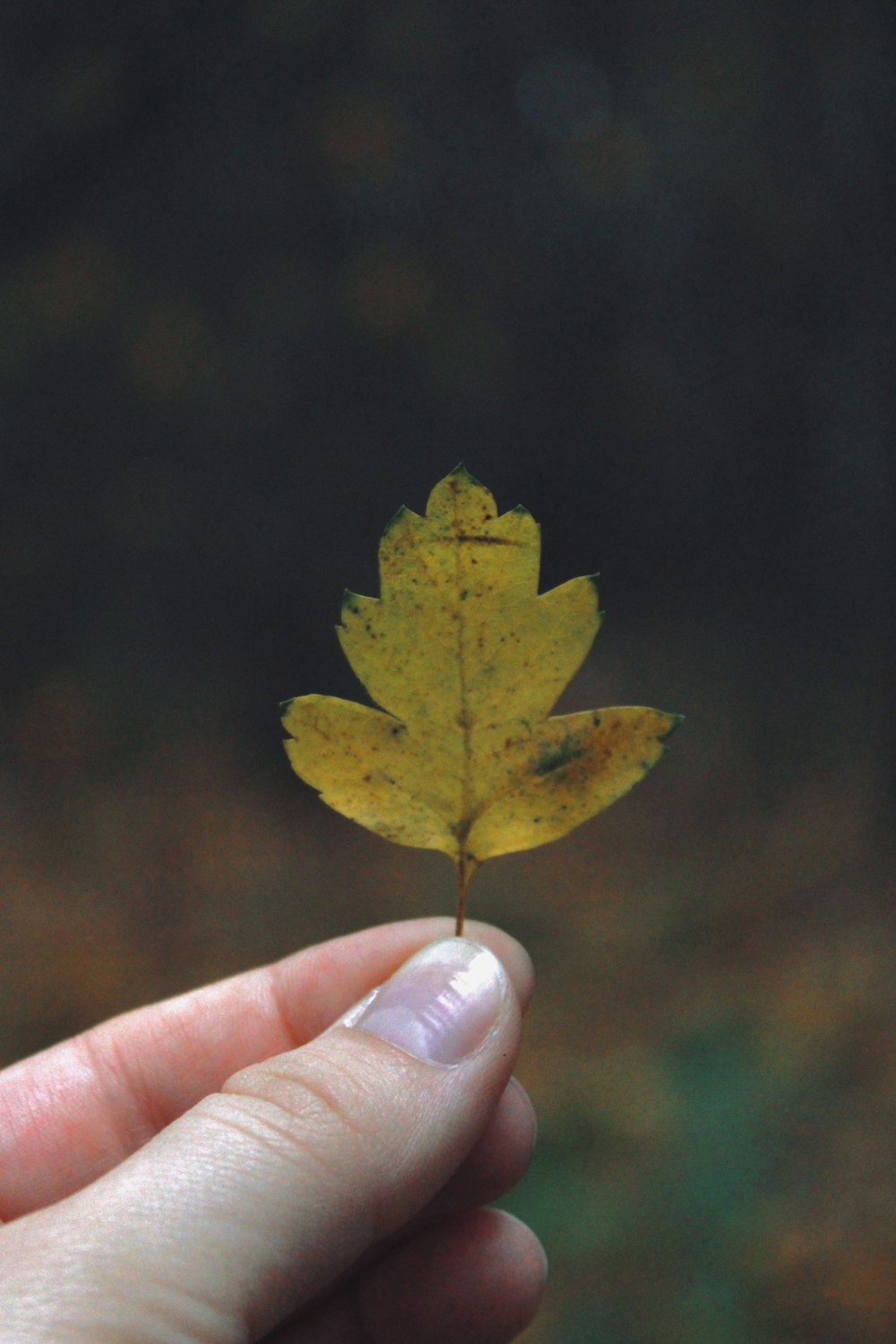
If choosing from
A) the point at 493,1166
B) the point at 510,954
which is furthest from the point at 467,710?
the point at 493,1166

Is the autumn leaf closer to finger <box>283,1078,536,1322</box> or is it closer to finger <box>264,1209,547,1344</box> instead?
finger <box>283,1078,536,1322</box>

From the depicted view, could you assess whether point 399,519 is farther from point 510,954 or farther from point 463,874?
point 510,954

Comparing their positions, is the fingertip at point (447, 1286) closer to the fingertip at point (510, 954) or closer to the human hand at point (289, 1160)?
the human hand at point (289, 1160)

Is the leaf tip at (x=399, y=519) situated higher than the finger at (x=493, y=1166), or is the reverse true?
the leaf tip at (x=399, y=519)

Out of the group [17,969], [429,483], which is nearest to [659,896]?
[429,483]

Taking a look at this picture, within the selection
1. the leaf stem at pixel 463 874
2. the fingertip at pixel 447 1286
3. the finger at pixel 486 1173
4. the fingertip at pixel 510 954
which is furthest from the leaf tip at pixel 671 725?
the fingertip at pixel 447 1286

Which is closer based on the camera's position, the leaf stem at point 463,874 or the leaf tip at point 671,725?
the leaf tip at point 671,725

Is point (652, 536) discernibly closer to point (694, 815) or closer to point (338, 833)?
point (694, 815)
